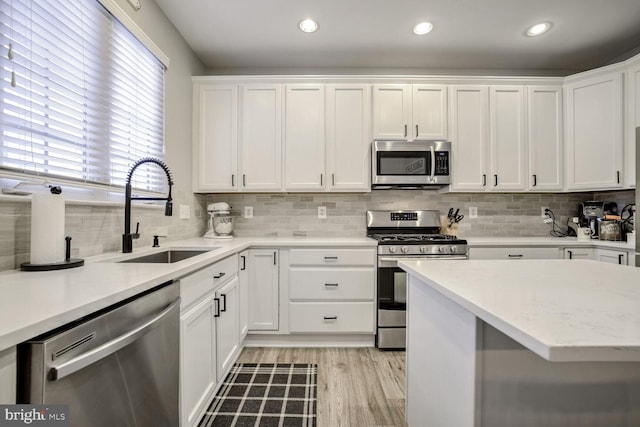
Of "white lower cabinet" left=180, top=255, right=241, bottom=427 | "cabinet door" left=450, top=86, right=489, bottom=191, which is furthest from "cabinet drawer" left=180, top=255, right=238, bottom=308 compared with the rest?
"cabinet door" left=450, top=86, right=489, bottom=191

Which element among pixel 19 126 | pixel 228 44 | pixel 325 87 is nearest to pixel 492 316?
pixel 19 126

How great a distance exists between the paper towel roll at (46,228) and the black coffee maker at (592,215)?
13.1 ft

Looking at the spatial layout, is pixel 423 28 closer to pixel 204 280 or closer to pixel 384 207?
pixel 384 207

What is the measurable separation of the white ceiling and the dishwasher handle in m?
2.24

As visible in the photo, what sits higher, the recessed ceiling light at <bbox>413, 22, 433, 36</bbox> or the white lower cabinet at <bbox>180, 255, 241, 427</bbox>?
the recessed ceiling light at <bbox>413, 22, 433, 36</bbox>

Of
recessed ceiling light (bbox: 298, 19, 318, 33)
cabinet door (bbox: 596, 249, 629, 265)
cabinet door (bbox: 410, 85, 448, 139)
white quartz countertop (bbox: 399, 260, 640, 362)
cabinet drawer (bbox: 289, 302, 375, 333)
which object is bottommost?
cabinet drawer (bbox: 289, 302, 375, 333)

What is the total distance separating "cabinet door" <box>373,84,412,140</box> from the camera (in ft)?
9.23

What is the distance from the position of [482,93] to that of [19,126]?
130 inches

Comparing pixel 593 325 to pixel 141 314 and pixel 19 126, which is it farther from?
pixel 19 126

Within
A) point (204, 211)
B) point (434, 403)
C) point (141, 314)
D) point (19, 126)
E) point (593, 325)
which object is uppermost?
point (19, 126)

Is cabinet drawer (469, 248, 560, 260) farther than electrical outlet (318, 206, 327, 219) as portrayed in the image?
No

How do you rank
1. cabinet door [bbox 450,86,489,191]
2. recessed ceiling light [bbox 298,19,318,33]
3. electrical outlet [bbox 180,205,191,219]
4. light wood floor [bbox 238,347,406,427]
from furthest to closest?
cabinet door [bbox 450,86,489,191] → electrical outlet [bbox 180,205,191,219] → recessed ceiling light [bbox 298,19,318,33] → light wood floor [bbox 238,347,406,427]

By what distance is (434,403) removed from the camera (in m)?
1.13

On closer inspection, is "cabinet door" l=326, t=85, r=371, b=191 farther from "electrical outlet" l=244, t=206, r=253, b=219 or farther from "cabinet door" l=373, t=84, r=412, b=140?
"electrical outlet" l=244, t=206, r=253, b=219
